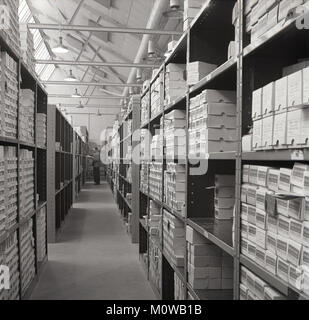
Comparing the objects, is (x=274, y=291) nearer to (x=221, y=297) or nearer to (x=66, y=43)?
(x=221, y=297)

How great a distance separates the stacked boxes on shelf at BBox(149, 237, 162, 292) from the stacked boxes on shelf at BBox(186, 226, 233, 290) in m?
1.13

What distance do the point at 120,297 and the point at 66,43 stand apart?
11165 millimetres

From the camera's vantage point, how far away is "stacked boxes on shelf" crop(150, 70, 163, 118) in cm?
385

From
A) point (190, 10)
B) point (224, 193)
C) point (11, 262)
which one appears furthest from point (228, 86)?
point (11, 262)

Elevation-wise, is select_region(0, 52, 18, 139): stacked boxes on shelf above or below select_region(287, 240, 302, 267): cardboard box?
above

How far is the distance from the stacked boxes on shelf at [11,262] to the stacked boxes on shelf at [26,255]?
0.76 feet

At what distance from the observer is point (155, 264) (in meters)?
4.00

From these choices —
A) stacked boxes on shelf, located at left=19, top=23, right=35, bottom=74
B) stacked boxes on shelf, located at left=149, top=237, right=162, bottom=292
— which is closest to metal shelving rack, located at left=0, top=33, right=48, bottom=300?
stacked boxes on shelf, located at left=19, top=23, right=35, bottom=74

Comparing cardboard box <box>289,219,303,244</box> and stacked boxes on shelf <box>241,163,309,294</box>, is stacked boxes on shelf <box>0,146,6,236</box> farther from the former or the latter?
cardboard box <box>289,219,303,244</box>

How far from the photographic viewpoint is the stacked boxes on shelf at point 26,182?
354cm

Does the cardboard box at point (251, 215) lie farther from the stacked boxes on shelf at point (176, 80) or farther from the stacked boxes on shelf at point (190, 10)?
the stacked boxes on shelf at point (176, 80)

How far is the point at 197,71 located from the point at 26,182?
6.88ft

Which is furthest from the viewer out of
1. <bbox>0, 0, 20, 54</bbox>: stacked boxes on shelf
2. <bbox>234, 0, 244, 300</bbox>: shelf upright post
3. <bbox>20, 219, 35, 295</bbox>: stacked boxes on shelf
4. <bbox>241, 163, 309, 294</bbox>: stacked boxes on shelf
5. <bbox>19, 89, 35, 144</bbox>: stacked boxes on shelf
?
<bbox>19, 89, 35, 144</bbox>: stacked boxes on shelf

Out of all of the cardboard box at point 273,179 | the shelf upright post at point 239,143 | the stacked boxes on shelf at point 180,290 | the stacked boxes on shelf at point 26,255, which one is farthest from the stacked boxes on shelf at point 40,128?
the cardboard box at point 273,179
